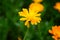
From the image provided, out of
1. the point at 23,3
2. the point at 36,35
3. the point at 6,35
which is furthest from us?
the point at 23,3

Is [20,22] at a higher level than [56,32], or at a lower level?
higher

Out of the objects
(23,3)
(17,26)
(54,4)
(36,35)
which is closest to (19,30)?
(17,26)

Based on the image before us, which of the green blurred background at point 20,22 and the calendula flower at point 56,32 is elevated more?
the green blurred background at point 20,22

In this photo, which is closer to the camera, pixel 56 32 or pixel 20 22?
pixel 56 32

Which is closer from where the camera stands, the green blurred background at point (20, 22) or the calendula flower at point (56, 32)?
the calendula flower at point (56, 32)

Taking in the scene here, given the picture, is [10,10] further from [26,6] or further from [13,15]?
[26,6]

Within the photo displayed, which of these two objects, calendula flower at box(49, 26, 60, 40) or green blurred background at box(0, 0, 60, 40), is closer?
calendula flower at box(49, 26, 60, 40)

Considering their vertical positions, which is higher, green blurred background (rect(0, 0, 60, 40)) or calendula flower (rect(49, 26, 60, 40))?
green blurred background (rect(0, 0, 60, 40))

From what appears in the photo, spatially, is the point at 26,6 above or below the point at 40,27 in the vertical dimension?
above
